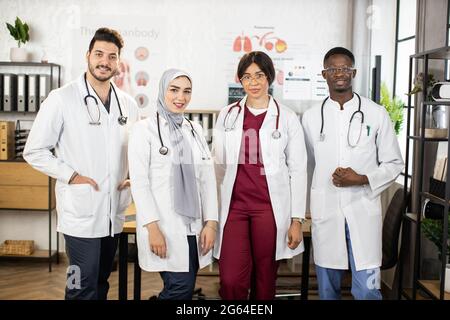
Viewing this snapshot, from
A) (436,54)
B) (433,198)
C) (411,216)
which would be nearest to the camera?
(436,54)

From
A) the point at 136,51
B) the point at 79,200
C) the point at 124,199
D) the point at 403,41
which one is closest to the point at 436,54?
the point at 403,41

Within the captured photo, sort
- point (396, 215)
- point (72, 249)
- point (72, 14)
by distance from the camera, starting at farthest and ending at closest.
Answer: point (396, 215) < point (72, 249) < point (72, 14)

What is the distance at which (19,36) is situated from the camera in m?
1.28

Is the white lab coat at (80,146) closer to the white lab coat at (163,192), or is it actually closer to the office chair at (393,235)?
the white lab coat at (163,192)

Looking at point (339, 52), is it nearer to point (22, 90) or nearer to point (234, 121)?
point (234, 121)

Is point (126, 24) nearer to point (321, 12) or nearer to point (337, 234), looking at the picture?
point (321, 12)

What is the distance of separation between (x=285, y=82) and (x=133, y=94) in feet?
1.30

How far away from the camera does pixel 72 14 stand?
135cm

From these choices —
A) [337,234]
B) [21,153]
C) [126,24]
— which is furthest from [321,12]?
A: [21,153]

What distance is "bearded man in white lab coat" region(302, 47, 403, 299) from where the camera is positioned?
1.43 meters

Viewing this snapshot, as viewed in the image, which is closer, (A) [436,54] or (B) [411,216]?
(A) [436,54]

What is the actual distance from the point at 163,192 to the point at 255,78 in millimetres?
383

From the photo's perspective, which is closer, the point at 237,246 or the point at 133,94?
the point at 133,94

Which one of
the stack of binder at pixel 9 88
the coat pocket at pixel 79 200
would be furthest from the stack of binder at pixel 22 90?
the coat pocket at pixel 79 200
